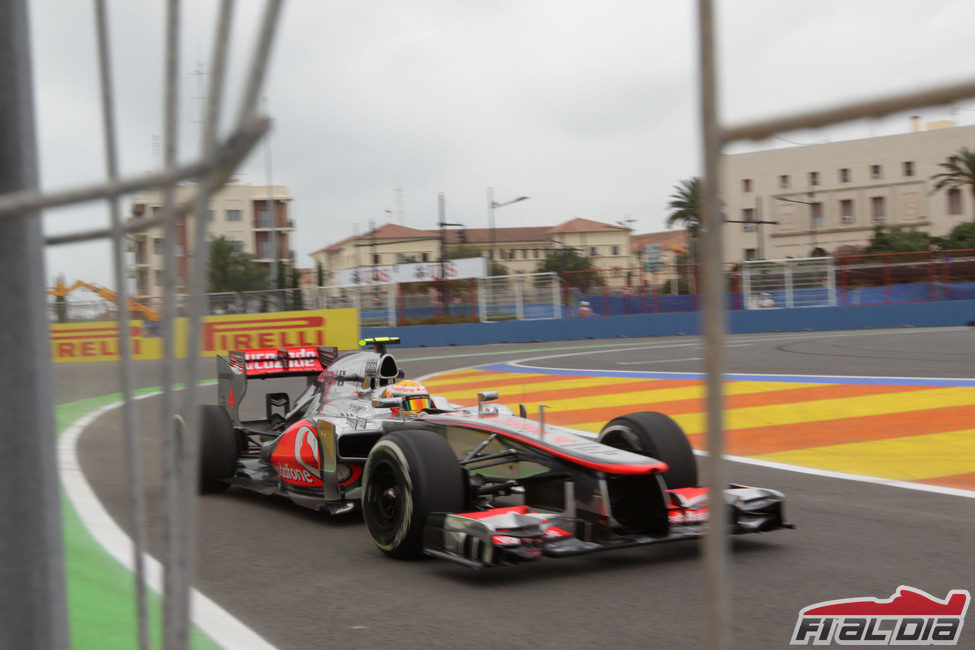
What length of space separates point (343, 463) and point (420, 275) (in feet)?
153

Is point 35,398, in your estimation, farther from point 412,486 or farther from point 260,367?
point 260,367

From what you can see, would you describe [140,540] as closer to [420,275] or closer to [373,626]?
[373,626]

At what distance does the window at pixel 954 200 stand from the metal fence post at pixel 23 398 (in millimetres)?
42664

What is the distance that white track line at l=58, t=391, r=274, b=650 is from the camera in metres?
3.71

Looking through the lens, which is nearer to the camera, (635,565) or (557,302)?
(635,565)

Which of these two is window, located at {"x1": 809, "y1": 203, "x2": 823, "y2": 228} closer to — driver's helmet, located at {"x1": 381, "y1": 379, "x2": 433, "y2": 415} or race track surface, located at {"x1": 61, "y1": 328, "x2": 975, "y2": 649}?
race track surface, located at {"x1": 61, "y1": 328, "x2": 975, "y2": 649}

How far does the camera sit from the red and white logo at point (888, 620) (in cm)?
355

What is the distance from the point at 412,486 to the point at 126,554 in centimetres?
156

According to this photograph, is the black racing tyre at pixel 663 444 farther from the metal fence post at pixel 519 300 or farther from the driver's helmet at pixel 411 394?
the metal fence post at pixel 519 300

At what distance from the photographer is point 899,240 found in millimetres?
34906

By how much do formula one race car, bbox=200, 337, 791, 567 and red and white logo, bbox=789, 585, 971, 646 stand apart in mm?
818

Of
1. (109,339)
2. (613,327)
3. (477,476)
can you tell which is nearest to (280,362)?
(477,476)

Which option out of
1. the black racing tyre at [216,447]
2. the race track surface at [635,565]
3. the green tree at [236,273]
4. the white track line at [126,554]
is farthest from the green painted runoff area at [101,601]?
the green tree at [236,273]

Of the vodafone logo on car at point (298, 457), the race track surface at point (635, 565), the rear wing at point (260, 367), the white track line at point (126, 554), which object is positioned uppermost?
the rear wing at point (260, 367)
